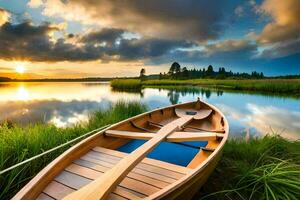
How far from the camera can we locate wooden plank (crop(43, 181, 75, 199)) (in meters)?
2.08

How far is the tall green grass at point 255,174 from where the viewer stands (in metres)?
2.81

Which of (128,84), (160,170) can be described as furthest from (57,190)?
(128,84)

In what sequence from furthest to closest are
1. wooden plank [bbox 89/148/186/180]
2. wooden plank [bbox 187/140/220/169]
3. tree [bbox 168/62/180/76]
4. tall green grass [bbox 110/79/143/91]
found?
tree [bbox 168/62/180/76]
tall green grass [bbox 110/79/143/91]
wooden plank [bbox 187/140/220/169]
wooden plank [bbox 89/148/186/180]

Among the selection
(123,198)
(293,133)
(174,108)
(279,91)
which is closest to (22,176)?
(123,198)

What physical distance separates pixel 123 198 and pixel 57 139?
108 inches

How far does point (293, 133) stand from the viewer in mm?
8055

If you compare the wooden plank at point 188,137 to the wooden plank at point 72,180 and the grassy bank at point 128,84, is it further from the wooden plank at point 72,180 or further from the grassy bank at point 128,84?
the grassy bank at point 128,84

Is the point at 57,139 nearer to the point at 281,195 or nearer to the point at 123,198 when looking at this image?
the point at 123,198

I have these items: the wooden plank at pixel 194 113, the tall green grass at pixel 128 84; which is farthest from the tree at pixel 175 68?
the wooden plank at pixel 194 113

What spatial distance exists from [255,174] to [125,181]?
89.9 inches

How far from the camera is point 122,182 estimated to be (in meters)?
2.26

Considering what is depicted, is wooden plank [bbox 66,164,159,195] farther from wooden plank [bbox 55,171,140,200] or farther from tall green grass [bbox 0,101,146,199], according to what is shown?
tall green grass [bbox 0,101,146,199]

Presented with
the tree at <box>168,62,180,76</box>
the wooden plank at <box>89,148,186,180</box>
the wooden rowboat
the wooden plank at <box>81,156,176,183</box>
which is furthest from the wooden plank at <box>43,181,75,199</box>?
the tree at <box>168,62,180,76</box>

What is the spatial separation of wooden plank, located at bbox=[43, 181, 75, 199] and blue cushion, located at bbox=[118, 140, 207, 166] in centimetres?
133
